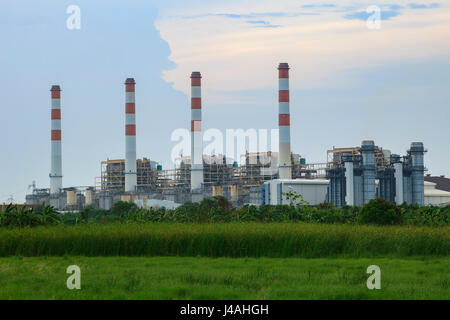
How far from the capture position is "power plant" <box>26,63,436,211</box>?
59469mm

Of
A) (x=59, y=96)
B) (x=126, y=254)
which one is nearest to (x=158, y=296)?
(x=126, y=254)

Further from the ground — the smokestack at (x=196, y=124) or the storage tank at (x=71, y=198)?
the smokestack at (x=196, y=124)

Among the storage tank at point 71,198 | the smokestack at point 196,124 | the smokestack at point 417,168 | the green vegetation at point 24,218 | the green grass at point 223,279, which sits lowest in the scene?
the storage tank at point 71,198

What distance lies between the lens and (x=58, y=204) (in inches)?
2938

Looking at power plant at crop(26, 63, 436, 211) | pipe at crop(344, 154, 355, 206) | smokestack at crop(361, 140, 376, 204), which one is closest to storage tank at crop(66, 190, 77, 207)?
power plant at crop(26, 63, 436, 211)

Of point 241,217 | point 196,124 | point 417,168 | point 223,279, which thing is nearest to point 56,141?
point 196,124

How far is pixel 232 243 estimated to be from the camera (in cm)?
1792

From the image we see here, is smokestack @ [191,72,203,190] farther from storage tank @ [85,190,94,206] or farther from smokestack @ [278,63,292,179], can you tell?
storage tank @ [85,190,94,206]

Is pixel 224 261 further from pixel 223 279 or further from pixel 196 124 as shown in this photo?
pixel 196 124

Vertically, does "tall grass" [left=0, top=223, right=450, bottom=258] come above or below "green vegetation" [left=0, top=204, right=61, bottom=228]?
below

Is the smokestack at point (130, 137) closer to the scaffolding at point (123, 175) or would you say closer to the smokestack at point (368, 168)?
the scaffolding at point (123, 175)

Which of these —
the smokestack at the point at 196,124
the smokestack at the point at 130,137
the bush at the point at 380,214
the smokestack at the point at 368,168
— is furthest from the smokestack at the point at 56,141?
the bush at the point at 380,214

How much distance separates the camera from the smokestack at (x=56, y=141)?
69.6 m

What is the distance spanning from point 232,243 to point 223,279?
19.8 ft
